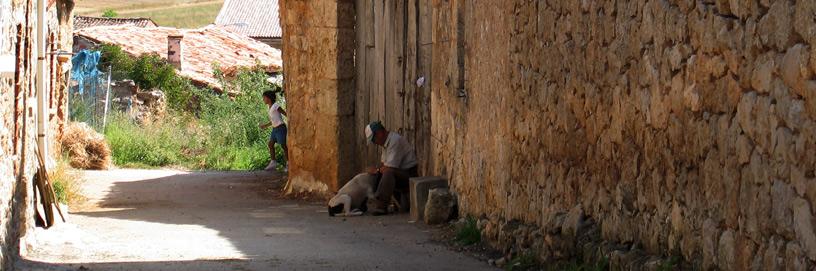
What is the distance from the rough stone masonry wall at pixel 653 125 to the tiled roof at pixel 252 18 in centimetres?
3315

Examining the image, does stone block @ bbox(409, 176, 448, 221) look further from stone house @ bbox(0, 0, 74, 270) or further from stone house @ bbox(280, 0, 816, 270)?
stone house @ bbox(0, 0, 74, 270)

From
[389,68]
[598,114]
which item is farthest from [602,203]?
[389,68]

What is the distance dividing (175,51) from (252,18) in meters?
16.0

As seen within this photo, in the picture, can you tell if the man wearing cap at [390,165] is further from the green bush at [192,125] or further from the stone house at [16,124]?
the green bush at [192,125]

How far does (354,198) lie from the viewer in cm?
1221

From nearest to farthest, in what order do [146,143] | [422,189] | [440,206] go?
[440,206]
[422,189]
[146,143]

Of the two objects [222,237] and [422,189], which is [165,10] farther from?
[222,237]

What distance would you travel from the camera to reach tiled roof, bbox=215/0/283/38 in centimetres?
4238

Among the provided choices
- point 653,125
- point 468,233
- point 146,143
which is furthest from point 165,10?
point 653,125

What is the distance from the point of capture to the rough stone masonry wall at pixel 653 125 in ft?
13.3

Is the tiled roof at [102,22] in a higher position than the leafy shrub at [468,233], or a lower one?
higher

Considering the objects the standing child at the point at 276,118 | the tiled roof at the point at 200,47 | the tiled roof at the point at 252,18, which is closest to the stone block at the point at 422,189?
the standing child at the point at 276,118

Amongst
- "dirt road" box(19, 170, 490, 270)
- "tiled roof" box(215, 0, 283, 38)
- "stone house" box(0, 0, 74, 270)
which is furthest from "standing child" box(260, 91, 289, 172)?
"tiled roof" box(215, 0, 283, 38)

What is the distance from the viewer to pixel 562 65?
23.4ft
